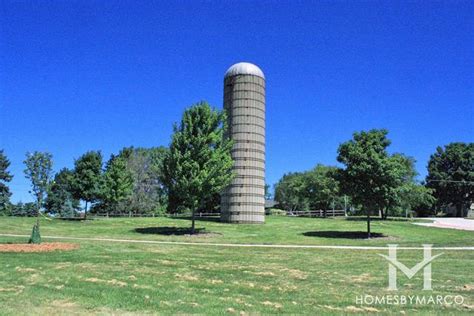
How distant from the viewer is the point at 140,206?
243ft

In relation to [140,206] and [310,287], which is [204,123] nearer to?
[310,287]

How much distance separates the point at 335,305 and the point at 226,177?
22.3 meters

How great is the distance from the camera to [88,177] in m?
44.7

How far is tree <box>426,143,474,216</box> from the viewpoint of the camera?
8588 cm

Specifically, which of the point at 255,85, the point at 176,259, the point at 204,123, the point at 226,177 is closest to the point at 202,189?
the point at 226,177

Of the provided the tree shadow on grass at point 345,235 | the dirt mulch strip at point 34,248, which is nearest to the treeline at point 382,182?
the tree shadow on grass at point 345,235

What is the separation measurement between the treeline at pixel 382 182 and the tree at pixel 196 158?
830cm

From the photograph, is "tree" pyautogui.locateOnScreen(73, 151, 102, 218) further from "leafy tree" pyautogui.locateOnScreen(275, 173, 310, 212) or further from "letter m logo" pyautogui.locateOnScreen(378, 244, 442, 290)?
"leafy tree" pyautogui.locateOnScreen(275, 173, 310, 212)

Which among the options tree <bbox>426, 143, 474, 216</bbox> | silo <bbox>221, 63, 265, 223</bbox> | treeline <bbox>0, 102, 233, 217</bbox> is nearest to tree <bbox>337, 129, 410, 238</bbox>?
treeline <bbox>0, 102, 233, 217</bbox>

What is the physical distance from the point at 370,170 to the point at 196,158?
11.9m

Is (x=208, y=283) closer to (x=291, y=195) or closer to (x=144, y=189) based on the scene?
(x=144, y=189)

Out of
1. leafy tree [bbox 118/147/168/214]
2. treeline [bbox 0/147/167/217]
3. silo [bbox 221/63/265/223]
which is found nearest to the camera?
treeline [bbox 0/147/167/217]

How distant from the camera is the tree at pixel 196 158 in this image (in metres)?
30.1

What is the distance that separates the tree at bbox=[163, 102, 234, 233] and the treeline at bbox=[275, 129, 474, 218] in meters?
8.30
